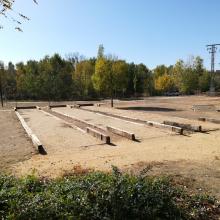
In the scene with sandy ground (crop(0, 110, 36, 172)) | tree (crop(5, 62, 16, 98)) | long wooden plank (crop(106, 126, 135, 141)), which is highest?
tree (crop(5, 62, 16, 98))

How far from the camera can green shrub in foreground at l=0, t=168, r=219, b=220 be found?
5.06 m

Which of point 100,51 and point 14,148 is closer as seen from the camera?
point 14,148

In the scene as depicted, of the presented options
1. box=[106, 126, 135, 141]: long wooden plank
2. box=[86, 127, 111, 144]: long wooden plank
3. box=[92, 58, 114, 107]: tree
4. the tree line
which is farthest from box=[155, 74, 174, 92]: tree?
box=[86, 127, 111, 144]: long wooden plank

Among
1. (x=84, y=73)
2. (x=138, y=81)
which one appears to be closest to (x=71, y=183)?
(x=84, y=73)

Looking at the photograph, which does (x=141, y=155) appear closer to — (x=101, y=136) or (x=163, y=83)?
(x=101, y=136)

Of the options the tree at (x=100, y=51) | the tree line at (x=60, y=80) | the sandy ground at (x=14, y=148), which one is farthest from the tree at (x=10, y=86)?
the sandy ground at (x=14, y=148)

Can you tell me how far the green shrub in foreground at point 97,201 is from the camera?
5062 mm

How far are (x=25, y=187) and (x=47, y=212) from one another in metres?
1.32

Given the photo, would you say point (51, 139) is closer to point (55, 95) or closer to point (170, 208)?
point (170, 208)

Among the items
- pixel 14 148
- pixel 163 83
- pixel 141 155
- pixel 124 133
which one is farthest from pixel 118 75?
pixel 163 83

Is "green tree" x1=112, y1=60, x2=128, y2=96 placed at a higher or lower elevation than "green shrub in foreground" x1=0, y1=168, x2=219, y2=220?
higher

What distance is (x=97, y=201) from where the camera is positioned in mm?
5488

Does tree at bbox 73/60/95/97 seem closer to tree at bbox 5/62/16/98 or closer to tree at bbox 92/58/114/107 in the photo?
tree at bbox 5/62/16/98

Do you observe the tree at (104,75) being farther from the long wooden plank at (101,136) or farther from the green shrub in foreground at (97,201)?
the green shrub in foreground at (97,201)
